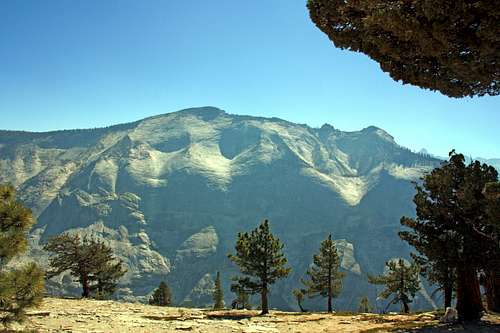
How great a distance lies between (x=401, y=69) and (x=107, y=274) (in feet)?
207

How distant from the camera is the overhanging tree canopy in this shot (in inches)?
513

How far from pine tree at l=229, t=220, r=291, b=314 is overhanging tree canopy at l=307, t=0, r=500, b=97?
3116 cm

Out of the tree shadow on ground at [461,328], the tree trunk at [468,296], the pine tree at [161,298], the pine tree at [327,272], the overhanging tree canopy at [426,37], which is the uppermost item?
the overhanging tree canopy at [426,37]

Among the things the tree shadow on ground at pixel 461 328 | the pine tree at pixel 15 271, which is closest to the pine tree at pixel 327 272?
the tree shadow on ground at pixel 461 328

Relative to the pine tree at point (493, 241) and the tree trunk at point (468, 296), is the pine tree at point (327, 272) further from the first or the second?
the tree trunk at point (468, 296)

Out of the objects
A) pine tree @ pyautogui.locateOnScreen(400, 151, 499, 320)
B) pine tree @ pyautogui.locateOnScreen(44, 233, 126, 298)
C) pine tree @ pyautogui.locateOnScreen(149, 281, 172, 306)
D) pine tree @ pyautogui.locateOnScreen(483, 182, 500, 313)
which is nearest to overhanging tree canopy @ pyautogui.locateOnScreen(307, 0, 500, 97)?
pine tree @ pyautogui.locateOnScreen(483, 182, 500, 313)

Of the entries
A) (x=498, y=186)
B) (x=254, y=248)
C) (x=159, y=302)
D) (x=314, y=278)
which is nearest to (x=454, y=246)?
(x=498, y=186)

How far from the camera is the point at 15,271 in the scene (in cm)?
1454

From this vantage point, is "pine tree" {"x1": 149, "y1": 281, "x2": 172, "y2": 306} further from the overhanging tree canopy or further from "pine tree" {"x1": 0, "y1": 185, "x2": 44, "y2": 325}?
the overhanging tree canopy

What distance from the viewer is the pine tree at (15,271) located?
1423 centimetres

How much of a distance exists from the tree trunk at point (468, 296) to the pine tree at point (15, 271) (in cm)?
2594

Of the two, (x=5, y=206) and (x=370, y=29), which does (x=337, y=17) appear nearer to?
(x=370, y=29)

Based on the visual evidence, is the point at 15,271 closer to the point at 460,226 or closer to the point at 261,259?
the point at 460,226

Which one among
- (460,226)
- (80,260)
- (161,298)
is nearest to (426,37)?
(460,226)
